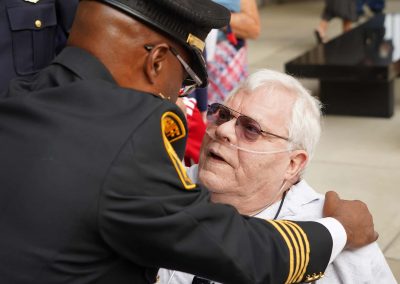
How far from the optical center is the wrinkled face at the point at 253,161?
295 cm

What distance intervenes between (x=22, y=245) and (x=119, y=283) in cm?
25

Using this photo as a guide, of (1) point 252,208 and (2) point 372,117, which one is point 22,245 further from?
(2) point 372,117

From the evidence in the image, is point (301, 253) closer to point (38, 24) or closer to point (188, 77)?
point (188, 77)

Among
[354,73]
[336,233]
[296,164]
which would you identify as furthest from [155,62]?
[354,73]

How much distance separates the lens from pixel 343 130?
7.36m

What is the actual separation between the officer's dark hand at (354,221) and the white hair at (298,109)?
1.17 ft

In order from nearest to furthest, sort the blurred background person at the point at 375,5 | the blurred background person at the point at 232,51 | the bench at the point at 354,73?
the blurred background person at the point at 232,51
the bench at the point at 354,73
the blurred background person at the point at 375,5

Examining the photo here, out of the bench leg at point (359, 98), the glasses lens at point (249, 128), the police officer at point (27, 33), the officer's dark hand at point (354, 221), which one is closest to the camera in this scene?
the officer's dark hand at point (354, 221)

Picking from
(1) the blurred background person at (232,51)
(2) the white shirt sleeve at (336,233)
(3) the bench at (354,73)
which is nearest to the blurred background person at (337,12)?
(3) the bench at (354,73)

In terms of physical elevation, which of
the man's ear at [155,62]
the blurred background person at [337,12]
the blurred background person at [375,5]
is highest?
the man's ear at [155,62]

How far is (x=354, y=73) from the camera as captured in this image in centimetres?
752

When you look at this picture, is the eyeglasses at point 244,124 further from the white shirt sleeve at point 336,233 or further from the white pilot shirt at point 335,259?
the white shirt sleeve at point 336,233

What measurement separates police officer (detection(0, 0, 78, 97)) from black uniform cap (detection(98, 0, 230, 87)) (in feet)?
3.39

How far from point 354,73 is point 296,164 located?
15.2 ft
